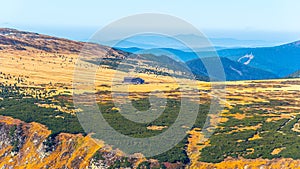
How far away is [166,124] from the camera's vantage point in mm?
100312

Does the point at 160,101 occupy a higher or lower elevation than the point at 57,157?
higher

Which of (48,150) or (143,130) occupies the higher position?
(143,130)

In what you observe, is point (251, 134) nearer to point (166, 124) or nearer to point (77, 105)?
point (166, 124)

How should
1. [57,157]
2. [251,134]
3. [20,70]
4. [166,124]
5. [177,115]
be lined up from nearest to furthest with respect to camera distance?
[57,157] < [251,134] < [166,124] < [177,115] < [20,70]

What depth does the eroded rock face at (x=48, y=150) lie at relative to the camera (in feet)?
253

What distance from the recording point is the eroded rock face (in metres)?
77.1

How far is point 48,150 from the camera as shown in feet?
282

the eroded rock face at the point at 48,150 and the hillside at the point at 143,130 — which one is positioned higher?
the hillside at the point at 143,130

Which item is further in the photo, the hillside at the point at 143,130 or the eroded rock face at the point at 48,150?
the eroded rock face at the point at 48,150

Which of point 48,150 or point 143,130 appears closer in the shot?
point 48,150

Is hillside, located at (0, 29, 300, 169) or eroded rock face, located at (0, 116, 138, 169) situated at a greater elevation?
hillside, located at (0, 29, 300, 169)

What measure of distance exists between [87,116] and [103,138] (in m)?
17.5

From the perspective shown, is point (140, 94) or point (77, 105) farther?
point (140, 94)

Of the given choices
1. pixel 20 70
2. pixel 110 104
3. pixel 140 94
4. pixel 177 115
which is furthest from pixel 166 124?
pixel 20 70
